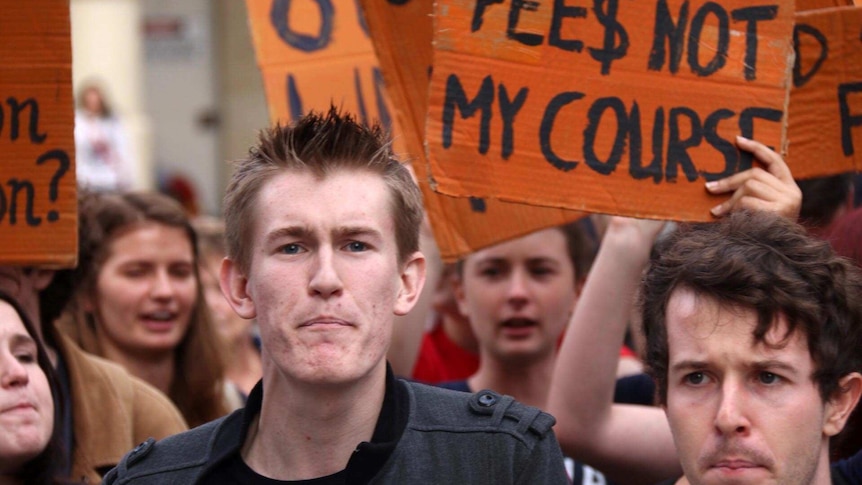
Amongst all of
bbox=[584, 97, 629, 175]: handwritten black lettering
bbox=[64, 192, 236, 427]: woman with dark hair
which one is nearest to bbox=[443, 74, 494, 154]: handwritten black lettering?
bbox=[584, 97, 629, 175]: handwritten black lettering

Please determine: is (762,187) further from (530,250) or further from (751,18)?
(530,250)

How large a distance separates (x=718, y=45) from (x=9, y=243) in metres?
1.72

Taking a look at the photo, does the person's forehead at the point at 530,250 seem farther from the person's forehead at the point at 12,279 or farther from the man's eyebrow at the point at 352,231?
the man's eyebrow at the point at 352,231

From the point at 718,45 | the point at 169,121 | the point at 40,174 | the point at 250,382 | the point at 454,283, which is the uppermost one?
the point at 169,121

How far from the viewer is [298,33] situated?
4340mm

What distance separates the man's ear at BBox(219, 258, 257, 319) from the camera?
270 centimetres

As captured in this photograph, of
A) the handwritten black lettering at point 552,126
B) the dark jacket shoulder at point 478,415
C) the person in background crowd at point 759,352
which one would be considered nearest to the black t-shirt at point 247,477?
the dark jacket shoulder at point 478,415

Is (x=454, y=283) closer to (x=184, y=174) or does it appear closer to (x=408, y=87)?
(x=408, y=87)

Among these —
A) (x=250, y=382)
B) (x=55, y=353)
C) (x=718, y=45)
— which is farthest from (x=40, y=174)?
(x=250, y=382)

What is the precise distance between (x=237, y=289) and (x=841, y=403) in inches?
46.4

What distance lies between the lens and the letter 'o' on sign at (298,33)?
434cm

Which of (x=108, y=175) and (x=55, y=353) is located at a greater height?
(x=108, y=175)

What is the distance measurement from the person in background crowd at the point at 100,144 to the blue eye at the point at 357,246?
36.5 ft

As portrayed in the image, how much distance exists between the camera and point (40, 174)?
341 cm
